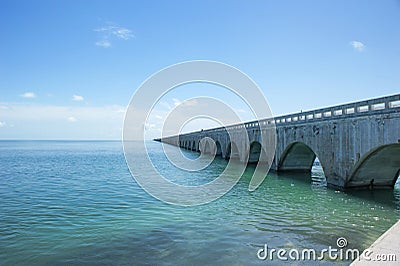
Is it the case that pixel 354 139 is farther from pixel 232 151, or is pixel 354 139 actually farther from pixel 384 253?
pixel 232 151

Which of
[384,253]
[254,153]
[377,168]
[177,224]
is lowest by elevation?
[177,224]

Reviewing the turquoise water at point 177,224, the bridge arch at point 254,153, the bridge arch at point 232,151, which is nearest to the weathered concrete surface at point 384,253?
the turquoise water at point 177,224

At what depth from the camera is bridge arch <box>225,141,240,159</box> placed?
46287 mm

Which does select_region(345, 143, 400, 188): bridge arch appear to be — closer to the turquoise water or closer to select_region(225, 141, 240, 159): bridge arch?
the turquoise water

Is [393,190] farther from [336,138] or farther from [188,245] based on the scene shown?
[188,245]

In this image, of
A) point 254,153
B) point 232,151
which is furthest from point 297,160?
point 232,151

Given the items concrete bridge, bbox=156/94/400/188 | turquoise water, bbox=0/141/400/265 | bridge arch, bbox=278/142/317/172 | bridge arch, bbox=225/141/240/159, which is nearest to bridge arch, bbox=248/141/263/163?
bridge arch, bbox=225/141/240/159

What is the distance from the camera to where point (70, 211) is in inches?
543

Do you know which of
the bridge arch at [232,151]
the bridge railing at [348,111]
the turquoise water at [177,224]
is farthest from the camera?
the bridge arch at [232,151]

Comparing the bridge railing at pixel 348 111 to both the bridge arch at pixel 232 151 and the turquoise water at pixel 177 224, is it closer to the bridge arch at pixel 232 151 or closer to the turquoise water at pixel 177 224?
the turquoise water at pixel 177 224

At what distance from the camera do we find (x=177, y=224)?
11680 mm

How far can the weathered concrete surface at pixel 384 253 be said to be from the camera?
570cm

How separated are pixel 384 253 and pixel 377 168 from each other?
13.1 meters

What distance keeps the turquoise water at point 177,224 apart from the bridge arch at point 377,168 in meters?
0.79
